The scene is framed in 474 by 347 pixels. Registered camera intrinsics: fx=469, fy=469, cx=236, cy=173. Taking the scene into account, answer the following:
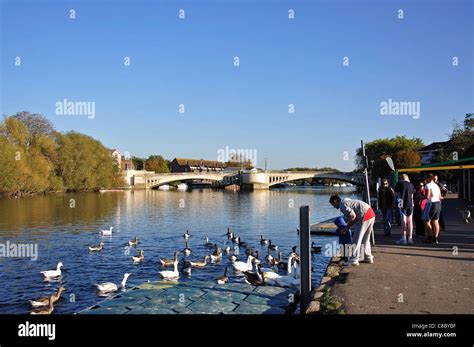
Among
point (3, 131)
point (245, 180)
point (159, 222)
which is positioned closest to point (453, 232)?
point (159, 222)

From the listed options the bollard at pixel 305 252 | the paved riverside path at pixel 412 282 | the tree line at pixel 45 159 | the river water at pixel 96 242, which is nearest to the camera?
the paved riverside path at pixel 412 282

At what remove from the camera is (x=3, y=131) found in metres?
70.2

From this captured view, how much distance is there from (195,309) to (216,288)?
2.19 meters

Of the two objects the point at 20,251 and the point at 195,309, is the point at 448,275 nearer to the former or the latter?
the point at 195,309

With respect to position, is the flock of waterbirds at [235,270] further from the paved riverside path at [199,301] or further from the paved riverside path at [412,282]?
the paved riverside path at [412,282]

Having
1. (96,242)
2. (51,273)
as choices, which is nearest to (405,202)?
(51,273)

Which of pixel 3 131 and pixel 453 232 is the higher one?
pixel 3 131

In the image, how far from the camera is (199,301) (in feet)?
32.2

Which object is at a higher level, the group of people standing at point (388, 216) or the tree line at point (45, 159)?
the tree line at point (45, 159)

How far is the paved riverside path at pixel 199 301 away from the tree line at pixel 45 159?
60814mm

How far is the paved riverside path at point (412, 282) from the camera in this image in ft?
24.4

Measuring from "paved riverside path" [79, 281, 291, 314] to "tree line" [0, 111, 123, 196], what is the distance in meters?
60.8

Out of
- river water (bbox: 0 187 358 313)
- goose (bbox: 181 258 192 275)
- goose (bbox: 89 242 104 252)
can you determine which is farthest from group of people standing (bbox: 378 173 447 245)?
goose (bbox: 89 242 104 252)

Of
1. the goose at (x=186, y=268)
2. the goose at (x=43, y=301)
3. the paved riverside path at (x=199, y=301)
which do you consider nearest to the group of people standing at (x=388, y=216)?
the paved riverside path at (x=199, y=301)
